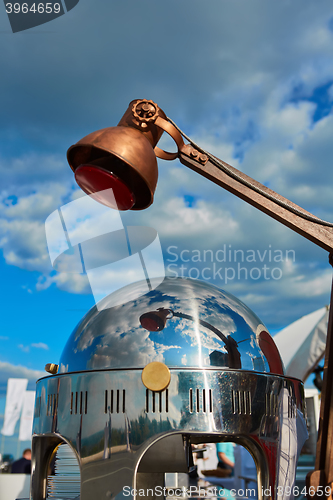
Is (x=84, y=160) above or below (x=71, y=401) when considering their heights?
above

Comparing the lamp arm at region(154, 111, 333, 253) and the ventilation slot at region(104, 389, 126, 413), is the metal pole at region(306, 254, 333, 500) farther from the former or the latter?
the ventilation slot at region(104, 389, 126, 413)

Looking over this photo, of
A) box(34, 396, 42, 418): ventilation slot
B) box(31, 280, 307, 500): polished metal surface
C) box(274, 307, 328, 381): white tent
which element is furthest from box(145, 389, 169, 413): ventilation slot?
box(274, 307, 328, 381): white tent

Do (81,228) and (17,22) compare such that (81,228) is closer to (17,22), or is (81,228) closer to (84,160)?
(84,160)

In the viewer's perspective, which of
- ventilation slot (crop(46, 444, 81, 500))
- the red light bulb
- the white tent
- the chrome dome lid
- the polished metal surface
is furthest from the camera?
the white tent

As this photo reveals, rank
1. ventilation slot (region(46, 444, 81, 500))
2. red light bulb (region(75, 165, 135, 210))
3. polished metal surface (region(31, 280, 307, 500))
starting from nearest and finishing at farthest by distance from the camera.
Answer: polished metal surface (region(31, 280, 307, 500)) → red light bulb (region(75, 165, 135, 210)) → ventilation slot (region(46, 444, 81, 500))

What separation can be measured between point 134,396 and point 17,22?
11.9 ft

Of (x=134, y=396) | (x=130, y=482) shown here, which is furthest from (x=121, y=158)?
(x=130, y=482)

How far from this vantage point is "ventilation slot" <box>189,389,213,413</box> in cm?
165

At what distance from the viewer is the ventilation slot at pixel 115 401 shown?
65.2 inches

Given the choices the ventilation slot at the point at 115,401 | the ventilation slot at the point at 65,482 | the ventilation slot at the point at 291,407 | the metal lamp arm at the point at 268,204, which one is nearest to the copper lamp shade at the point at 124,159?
the metal lamp arm at the point at 268,204

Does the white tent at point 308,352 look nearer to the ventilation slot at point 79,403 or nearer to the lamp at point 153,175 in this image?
the lamp at point 153,175

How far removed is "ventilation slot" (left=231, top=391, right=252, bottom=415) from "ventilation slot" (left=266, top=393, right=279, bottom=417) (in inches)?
3.8

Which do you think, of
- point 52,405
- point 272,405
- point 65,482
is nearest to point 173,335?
point 272,405

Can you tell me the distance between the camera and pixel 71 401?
69.2 inches
